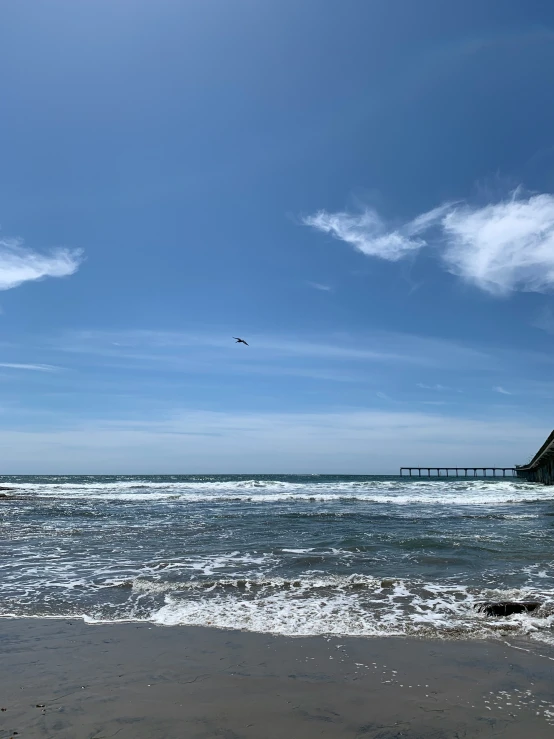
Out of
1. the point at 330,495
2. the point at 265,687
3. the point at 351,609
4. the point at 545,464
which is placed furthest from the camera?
the point at 545,464

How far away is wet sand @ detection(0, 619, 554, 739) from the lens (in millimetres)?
4145

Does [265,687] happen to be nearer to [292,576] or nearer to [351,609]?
[351,609]

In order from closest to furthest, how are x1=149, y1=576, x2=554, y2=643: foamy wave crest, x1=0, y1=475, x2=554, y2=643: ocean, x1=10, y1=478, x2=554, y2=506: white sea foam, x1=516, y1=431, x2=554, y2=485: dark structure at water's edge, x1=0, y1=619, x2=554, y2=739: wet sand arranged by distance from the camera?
x1=0, y1=619, x2=554, y2=739: wet sand < x1=149, y1=576, x2=554, y2=643: foamy wave crest < x1=0, y1=475, x2=554, y2=643: ocean < x1=10, y1=478, x2=554, y2=506: white sea foam < x1=516, y1=431, x2=554, y2=485: dark structure at water's edge

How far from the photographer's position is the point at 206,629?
6.87 metres

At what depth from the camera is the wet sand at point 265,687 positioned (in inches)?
163

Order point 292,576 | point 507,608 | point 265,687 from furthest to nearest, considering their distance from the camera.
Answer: point 292,576, point 507,608, point 265,687

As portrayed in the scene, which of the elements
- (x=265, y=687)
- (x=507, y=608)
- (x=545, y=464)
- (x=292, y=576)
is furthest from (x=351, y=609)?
(x=545, y=464)

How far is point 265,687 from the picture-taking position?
16.2ft

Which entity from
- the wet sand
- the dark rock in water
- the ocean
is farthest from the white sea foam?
the wet sand

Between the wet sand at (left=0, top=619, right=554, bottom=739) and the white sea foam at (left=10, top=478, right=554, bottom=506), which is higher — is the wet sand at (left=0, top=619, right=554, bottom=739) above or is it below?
above

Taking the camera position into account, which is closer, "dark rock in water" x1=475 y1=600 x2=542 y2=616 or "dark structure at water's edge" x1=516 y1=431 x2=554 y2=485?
"dark rock in water" x1=475 y1=600 x2=542 y2=616

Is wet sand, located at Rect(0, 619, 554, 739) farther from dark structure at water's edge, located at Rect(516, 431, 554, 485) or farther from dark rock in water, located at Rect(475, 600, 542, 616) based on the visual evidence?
dark structure at water's edge, located at Rect(516, 431, 554, 485)

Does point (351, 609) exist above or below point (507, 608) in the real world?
below

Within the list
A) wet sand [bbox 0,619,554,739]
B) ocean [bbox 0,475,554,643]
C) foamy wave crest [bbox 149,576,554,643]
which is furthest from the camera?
ocean [bbox 0,475,554,643]
